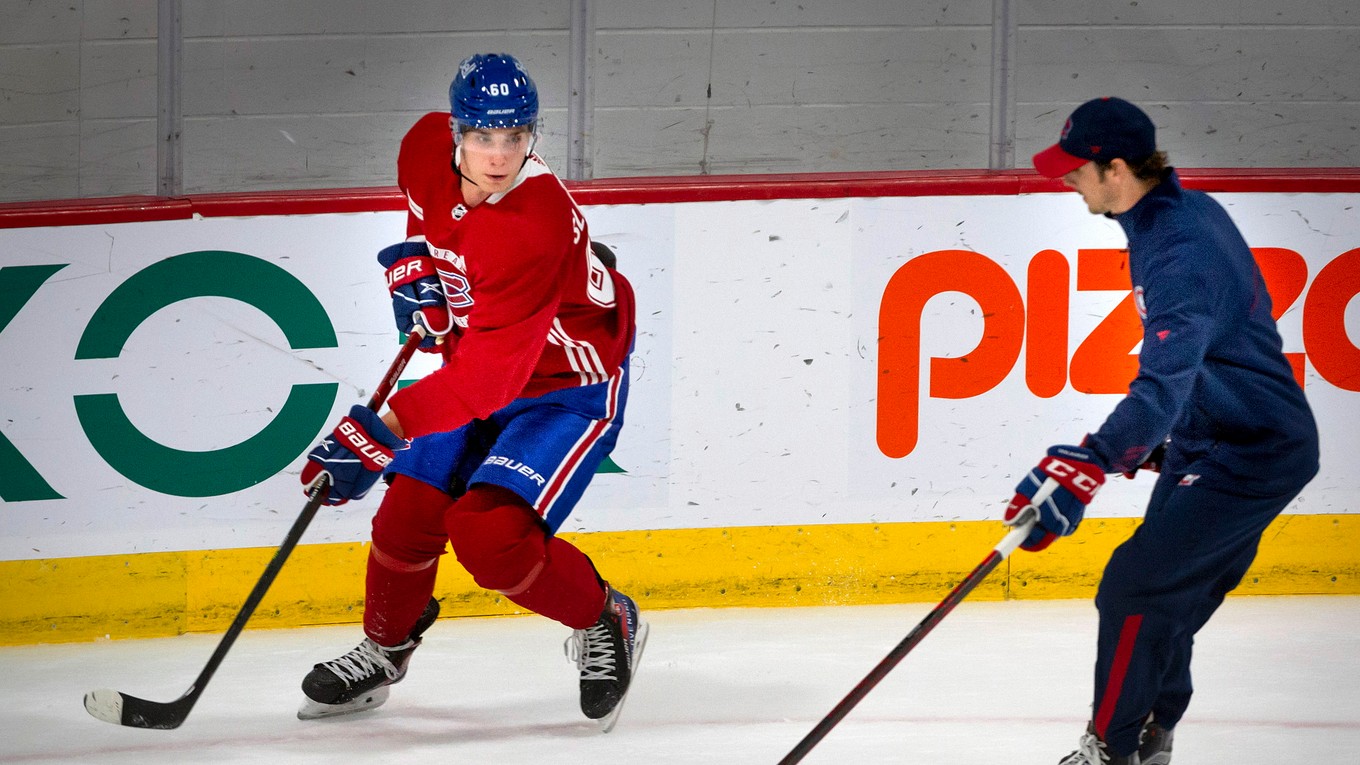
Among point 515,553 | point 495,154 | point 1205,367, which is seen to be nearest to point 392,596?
point 515,553

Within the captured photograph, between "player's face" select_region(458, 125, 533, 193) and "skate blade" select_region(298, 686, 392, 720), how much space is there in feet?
3.57

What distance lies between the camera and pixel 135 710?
2.81 m

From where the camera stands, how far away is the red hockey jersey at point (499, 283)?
2688 mm

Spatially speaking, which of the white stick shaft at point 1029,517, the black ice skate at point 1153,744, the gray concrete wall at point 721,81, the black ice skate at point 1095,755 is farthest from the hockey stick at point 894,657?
the gray concrete wall at point 721,81

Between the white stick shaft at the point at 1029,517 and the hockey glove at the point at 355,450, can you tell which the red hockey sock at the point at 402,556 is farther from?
the white stick shaft at the point at 1029,517

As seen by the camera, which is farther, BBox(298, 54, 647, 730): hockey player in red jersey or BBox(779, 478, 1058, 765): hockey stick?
BBox(298, 54, 647, 730): hockey player in red jersey

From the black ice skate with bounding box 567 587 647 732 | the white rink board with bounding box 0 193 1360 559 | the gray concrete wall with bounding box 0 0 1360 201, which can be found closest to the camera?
the black ice skate with bounding box 567 587 647 732

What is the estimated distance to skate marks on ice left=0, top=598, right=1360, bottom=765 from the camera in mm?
2896

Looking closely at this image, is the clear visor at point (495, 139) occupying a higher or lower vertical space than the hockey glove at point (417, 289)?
higher

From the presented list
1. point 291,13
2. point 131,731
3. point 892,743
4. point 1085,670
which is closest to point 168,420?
point 131,731

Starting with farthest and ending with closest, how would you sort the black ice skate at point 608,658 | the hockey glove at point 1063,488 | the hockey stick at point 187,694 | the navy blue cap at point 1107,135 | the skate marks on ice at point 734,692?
the black ice skate at point 608,658
the skate marks on ice at point 734,692
the hockey stick at point 187,694
the navy blue cap at point 1107,135
the hockey glove at point 1063,488

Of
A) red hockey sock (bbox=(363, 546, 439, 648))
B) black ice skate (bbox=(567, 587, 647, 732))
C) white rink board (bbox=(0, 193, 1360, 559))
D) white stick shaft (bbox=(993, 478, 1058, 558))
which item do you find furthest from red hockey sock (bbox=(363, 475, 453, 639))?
white stick shaft (bbox=(993, 478, 1058, 558))

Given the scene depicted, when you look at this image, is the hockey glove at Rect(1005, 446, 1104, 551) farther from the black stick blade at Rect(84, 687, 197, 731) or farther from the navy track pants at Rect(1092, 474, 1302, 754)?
the black stick blade at Rect(84, 687, 197, 731)

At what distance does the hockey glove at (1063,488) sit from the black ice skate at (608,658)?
1.03m
